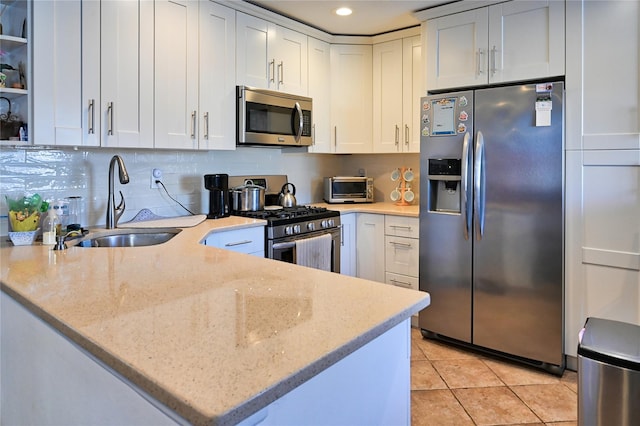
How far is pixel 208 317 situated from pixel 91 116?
1758 mm

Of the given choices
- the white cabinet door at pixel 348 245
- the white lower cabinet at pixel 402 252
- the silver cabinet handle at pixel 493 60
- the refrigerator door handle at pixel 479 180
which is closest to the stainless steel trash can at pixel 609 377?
the refrigerator door handle at pixel 479 180

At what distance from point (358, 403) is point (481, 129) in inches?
87.9

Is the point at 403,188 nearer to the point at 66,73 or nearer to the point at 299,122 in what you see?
the point at 299,122

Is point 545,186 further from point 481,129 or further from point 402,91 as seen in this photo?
point 402,91

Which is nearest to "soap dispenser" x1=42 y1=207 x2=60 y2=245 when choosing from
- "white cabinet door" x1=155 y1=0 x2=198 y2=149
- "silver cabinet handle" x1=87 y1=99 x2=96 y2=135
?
"silver cabinet handle" x1=87 y1=99 x2=96 y2=135

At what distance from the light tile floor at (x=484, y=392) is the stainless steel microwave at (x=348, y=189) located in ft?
5.19

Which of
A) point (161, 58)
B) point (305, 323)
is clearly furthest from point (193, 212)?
point (305, 323)

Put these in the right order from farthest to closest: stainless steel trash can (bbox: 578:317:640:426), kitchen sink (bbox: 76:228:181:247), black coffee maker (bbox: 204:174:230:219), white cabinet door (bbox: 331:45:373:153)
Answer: white cabinet door (bbox: 331:45:373:153) → black coffee maker (bbox: 204:174:230:219) → kitchen sink (bbox: 76:228:181:247) → stainless steel trash can (bbox: 578:317:640:426)

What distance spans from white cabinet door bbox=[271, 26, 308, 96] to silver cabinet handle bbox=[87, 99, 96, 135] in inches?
55.1

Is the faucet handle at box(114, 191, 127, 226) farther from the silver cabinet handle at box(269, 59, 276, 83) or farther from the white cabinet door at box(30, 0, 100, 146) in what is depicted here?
the silver cabinet handle at box(269, 59, 276, 83)

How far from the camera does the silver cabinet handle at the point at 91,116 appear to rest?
7.30 feet

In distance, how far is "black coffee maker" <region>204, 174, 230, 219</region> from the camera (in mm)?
2987

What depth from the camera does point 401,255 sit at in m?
3.40

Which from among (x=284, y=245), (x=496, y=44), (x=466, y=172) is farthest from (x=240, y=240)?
(x=496, y=44)
